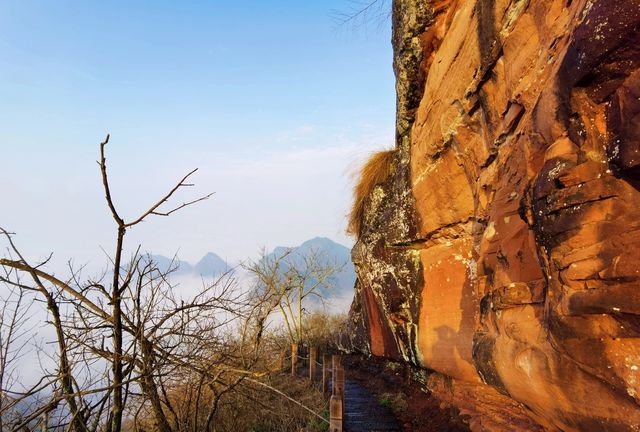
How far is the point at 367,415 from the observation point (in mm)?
8867

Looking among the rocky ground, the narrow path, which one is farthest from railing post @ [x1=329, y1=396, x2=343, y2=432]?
the rocky ground

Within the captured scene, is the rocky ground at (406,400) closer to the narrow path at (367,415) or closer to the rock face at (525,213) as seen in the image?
the narrow path at (367,415)

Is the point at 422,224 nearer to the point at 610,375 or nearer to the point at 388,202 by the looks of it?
the point at 388,202

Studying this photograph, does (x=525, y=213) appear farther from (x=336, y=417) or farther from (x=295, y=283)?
(x=295, y=283)

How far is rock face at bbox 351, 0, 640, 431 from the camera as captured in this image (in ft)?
9.50

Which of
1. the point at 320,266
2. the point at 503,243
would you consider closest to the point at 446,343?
the point at 503,243

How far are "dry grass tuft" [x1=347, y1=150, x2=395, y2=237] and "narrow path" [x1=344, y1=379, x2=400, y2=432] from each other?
188 inches

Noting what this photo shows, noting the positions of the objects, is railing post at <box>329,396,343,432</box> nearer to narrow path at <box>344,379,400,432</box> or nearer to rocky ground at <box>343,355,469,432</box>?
narrow path at <box>344,379,400,432</box>

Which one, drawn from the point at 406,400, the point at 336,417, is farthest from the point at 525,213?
the point at 406,400

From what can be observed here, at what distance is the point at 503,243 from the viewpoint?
4715 millimetres

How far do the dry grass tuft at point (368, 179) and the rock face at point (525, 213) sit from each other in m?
2.67

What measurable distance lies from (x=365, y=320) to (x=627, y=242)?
375 inches

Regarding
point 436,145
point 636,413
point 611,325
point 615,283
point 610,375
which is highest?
point 436,145

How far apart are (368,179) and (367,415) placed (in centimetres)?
635
